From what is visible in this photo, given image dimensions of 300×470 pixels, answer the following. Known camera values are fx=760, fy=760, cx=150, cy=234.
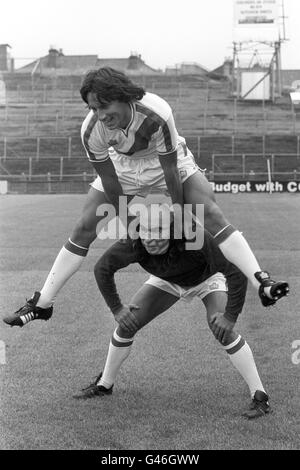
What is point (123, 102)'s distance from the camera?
5676 millimetres

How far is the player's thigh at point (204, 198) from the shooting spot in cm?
589

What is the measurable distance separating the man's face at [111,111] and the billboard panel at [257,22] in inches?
→ 1005

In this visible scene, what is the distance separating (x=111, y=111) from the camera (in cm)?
564

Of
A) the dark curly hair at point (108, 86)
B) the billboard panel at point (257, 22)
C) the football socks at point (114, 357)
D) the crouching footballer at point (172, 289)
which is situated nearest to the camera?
the crouching footballer at point (172, 289)

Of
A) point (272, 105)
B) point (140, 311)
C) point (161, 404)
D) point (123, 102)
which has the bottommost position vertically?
point (161, 404)

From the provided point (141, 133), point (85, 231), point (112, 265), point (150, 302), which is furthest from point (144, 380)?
point (141, 133)

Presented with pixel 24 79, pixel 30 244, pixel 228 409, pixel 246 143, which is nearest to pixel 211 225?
pixel 228 409

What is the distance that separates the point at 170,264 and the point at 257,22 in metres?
33.9

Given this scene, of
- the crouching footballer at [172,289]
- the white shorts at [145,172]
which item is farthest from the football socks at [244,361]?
the white shorts at [145,172]

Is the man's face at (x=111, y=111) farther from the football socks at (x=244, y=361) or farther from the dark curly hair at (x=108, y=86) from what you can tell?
the football socks at (x=244, y=361)

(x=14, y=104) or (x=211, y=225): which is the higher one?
(x=14, y=104)

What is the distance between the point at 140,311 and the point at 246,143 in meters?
38.1

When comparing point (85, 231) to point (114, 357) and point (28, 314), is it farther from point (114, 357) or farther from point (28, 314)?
point (114, 357)
